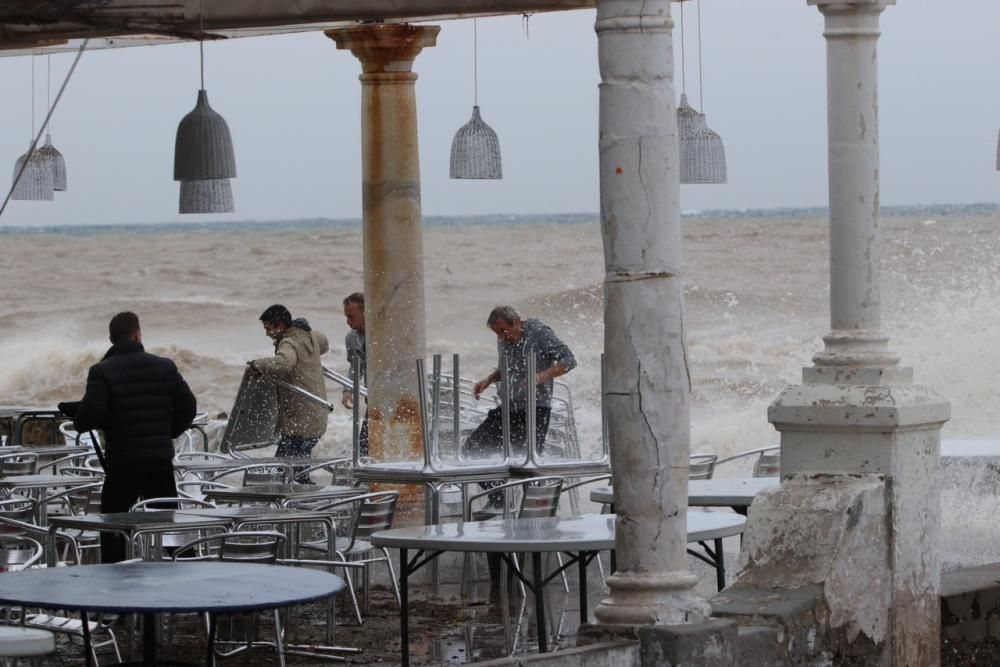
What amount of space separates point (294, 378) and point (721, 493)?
4.61 m

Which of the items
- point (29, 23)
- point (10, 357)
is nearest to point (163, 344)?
point (10, 357)

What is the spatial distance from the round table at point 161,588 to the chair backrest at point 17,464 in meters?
4.22

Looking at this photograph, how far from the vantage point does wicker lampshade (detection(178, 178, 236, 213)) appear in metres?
9.23

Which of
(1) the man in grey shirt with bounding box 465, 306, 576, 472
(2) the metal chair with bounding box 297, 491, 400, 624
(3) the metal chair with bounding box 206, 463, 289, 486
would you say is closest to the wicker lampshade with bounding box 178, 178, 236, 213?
(3) the metal chair with bounding box 206, 463, 289, 486

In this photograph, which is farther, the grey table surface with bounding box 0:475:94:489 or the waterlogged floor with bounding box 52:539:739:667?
the grey table surface with bounding box 0:475:94:489

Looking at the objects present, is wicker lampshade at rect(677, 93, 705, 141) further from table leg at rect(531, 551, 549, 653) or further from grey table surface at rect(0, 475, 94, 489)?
table leg at rect(531, 551, 549, 653)

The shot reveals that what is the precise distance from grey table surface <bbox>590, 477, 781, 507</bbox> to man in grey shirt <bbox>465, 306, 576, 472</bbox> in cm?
193

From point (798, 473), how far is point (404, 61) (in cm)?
544

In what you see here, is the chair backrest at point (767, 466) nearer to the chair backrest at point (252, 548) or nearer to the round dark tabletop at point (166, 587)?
the chair backrest at point (252, 548)

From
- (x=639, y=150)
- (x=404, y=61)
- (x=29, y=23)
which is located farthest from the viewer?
(x=404, y=61)

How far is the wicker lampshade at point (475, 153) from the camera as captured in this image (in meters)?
11.7

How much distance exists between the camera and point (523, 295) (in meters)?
46.5

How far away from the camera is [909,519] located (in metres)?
5.97

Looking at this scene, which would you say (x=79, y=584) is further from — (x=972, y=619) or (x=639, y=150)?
(x=972, y=619)
